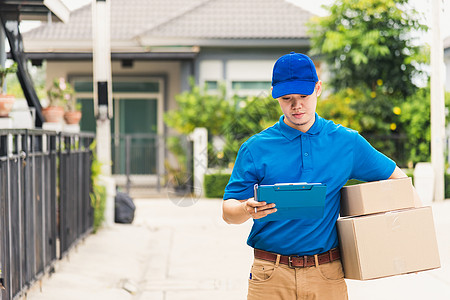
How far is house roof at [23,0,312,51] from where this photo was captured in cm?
1956

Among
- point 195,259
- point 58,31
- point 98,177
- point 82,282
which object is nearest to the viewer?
point 82,282

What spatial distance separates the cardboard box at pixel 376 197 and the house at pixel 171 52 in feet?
51.4

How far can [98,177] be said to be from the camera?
10555 millimetres

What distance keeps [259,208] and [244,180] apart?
31 centimetres

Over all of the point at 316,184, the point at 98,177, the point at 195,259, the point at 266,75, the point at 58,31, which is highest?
the point at 58,31

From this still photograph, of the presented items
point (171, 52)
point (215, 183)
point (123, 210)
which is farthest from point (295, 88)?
point (171, 52)

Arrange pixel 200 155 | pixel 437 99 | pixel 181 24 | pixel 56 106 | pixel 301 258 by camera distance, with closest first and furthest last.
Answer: pixel 301 258 < pixel 56 106 < pixel 437 99 < pixel 200 155 < pixel 181 24

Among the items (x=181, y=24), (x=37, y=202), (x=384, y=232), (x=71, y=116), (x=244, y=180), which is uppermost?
(x=181, y=24)

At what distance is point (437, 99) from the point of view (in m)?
15.2

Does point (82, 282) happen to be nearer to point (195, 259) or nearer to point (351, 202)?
point (195, 259)

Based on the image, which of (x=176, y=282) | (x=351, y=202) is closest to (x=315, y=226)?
(x=351, y=202)

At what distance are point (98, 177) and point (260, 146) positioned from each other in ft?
25.9

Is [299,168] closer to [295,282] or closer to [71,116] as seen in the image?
[295,282]

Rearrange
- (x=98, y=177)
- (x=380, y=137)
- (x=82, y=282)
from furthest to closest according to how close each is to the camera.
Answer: (x=380, y=137) < (x=98, y=177) < (x=82, y=282)
